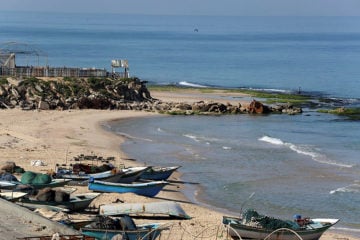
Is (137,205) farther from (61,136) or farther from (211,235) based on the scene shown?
(61,136)

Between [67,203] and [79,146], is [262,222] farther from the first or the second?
[79,146]

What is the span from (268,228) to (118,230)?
5.09 metres

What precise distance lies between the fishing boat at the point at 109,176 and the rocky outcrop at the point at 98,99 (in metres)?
23.7

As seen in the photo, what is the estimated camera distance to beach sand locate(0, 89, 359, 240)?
2581 centimetres

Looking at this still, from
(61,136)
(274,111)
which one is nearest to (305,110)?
(274,111)

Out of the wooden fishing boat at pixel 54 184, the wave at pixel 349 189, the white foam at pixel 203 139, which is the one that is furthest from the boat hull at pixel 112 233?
the white foam at pixel 203 139

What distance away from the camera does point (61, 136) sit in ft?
146

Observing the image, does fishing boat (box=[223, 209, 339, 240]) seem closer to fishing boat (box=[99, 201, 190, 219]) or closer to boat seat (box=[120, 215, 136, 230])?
fishing boat (box=[99, 201, 190, 219])

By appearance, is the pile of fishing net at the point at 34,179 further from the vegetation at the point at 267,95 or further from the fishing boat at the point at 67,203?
the vegetation at the point at 267,95

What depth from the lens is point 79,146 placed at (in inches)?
1625

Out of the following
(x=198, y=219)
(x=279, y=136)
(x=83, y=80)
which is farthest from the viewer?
(x=83, y=80)

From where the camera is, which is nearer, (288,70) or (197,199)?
(197,199)

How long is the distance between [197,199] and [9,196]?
9224 mm

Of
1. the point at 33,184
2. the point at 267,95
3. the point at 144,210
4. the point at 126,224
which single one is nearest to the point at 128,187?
the point at 33,184
